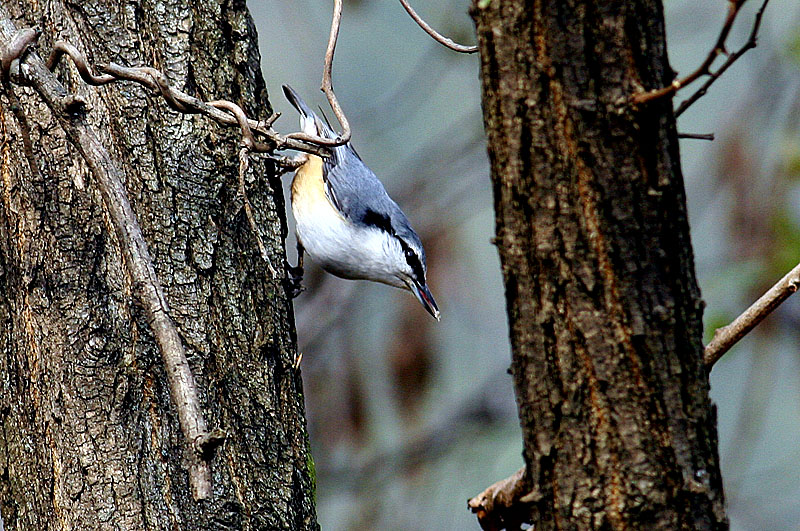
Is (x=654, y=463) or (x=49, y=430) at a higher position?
(x=49, y=430)

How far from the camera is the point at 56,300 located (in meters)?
1.68

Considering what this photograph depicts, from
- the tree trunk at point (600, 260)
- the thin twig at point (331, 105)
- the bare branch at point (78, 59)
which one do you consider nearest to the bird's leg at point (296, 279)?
the thin twig at point (331, 105)

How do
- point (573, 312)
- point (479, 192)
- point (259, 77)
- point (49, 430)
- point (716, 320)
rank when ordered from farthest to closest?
point (479, 192) → point (716, 320) → point (259, 77) → point (49, 430) → point (573, 312)

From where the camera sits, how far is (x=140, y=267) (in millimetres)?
1241

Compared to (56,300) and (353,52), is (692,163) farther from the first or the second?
(56,300)

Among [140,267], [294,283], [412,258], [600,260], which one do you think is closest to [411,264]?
[412,258]

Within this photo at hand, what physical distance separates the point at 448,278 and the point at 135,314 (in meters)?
2.90

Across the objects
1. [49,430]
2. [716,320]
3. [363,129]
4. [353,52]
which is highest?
[353,52]

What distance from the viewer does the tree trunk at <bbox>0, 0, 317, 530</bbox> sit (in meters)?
1.66

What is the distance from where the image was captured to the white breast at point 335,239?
2.80 metres

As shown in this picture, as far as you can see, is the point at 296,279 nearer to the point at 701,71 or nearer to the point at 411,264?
the point at 411,264

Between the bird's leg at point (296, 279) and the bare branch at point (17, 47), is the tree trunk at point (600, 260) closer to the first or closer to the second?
the bare branch at point (17, 47)

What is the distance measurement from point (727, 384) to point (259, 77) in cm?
494

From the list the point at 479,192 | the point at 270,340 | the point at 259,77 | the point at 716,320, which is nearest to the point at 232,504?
the point at 270,340
